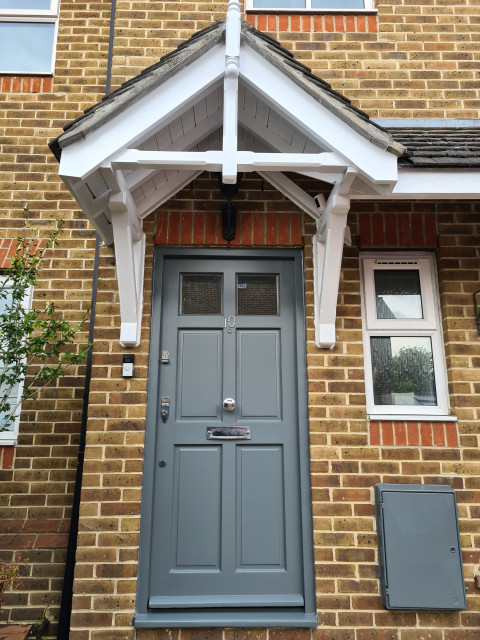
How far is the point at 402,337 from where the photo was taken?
395cm

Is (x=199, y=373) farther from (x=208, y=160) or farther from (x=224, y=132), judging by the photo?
(x=224, y=132)

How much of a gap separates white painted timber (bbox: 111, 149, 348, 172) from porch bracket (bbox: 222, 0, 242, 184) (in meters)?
0.04

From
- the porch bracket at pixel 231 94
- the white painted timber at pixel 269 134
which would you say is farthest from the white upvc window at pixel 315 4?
the porch bracket at pixel 231 94

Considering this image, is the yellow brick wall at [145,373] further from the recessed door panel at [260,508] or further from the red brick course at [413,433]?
the recessed door panel at [260,508]

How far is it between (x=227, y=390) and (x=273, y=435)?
45 cm

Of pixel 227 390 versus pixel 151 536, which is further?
pixel 227 390

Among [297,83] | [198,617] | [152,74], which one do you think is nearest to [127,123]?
[152,74]

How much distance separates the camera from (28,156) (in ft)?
15.8

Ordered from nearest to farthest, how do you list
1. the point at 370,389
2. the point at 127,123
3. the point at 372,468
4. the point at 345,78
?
the point at 127,123 → the point at 372,468 → the point at 370,389 → the point at 345,78

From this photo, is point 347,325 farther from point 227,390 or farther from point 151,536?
point 151,536

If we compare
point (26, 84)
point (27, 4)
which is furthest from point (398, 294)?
point (27, 4)

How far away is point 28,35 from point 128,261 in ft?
10.3

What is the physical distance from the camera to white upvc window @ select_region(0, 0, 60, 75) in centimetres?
504

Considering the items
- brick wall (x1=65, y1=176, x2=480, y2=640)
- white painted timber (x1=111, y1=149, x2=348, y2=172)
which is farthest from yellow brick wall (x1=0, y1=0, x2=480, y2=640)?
white painted timber (x1=111, y1=149, x2=348, y2=172)
